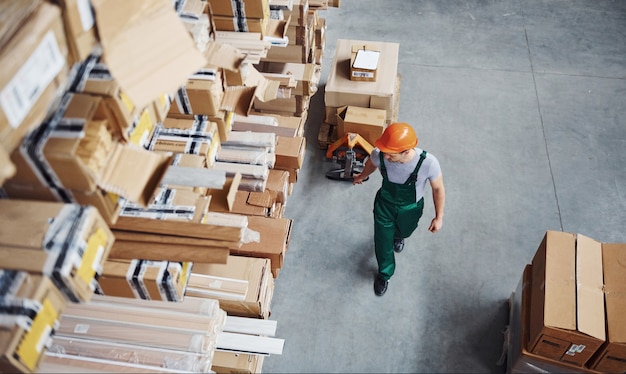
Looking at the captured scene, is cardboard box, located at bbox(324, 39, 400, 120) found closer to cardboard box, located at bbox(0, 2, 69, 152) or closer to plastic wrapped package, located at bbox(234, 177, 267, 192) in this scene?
plastic wrapped package, located at bbox(234, 177, 267, 192)

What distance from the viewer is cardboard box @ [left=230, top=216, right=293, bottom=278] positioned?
3.93 m

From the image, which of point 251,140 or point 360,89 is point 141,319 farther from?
point 360,89

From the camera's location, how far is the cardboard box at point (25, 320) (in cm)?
171

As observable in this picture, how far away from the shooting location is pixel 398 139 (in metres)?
3.56

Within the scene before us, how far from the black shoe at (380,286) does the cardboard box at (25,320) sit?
327 cm

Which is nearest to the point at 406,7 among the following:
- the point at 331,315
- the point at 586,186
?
the point at 586,186

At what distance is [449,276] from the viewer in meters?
4.80

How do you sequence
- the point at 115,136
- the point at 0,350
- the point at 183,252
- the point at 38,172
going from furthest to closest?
the point at 183,252 → the point at 115,136 → the point at 38,172 → the point at 0,350

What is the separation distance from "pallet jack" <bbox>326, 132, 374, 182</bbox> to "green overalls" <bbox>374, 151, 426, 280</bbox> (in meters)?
1.16

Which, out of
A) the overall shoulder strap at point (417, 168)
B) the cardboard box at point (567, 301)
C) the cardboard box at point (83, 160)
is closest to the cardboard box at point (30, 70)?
the cardboard box at point (83, 160)

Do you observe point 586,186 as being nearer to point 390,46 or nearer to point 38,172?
point 390,46

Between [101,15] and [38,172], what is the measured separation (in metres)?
0.66

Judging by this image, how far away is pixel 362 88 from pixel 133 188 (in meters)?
3.96

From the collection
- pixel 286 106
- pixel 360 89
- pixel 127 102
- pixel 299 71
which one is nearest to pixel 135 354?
pixel 127 102
